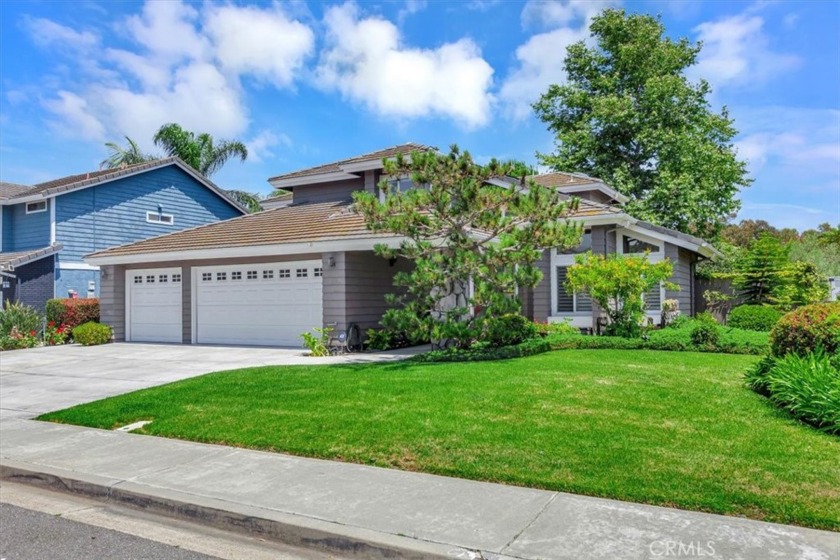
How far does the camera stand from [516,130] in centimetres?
3180

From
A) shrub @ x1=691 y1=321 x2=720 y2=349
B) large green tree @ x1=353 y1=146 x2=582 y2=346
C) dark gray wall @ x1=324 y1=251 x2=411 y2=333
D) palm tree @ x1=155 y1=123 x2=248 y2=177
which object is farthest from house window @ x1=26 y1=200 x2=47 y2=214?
shrub @ x1=691 y1=321 x2=720 y2=349

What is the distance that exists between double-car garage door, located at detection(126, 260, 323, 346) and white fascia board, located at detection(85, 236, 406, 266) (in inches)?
26.2

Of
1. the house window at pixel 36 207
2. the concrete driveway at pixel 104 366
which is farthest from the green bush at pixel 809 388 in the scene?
the house window at pixel 36 207

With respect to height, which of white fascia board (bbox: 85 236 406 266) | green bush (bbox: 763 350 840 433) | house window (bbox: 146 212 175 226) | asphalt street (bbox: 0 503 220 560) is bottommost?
asphalt street (bbox: 0 503 220 560)

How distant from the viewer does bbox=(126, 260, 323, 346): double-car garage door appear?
1622 cm

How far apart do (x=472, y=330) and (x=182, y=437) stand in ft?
21.2

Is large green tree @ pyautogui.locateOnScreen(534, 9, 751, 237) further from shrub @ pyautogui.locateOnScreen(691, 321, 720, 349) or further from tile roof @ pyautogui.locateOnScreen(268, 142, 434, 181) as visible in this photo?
shrub @ pyautogui.locateOnScreen(691, 321, 720, 349)

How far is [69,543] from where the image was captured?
175 inches

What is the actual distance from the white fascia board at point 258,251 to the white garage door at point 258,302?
0.61 meters

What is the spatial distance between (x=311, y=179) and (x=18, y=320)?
10.2 m

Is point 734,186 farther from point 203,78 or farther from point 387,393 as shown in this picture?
point 387,393

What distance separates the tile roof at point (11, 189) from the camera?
2395 centimetres

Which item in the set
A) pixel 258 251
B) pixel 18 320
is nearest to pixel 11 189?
pixel 18 320

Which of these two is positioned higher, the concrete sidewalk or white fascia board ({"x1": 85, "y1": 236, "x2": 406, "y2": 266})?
white fascia board ({"x1": 85, "y1": 236, "x2": 406, "y2": 266})
